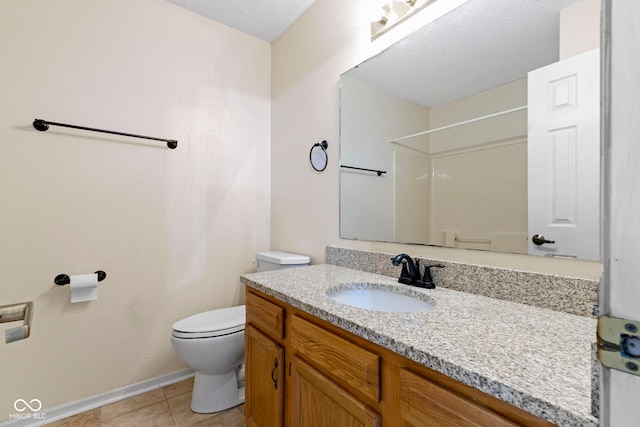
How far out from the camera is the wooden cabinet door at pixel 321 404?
77 centimetres

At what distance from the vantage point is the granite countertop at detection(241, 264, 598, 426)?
1.56ft

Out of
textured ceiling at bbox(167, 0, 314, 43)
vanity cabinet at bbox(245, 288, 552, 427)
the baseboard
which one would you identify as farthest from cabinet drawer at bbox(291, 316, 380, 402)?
textured ceiling at bbox(167, 0, 314, 43)

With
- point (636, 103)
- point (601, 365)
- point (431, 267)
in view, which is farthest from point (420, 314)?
point (636, 103)

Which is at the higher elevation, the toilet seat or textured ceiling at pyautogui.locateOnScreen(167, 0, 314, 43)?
textured ceiling at pyautogui.locateOnScreen(167, 0, 314, 43)

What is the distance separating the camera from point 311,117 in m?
1.89

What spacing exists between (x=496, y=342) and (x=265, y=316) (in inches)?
33.0

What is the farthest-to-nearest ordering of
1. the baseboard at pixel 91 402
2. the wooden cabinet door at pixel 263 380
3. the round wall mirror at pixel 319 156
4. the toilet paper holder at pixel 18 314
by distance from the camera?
the round wall mirror at pixel 319 156 → the baseboard at pixel 91 402 → the wooden cabinet door at pixel 263 380 → the toilet paper holder at pixel 18 314

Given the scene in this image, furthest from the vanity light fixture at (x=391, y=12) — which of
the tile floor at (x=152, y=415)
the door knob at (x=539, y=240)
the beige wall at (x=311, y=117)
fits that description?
the tile floor at (x=152, y=415)

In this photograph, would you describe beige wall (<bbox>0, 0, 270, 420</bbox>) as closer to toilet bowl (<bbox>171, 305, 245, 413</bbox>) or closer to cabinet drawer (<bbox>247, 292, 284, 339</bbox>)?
toilet bowl (<bbox>171, 305, 245, 413</bbox>)

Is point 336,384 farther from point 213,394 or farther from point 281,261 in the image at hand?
point 213,394

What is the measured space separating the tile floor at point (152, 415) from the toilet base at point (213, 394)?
0.03 metres

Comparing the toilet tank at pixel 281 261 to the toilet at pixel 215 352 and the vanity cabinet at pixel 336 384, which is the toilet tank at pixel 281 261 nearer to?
the toilet at pixel 215 352

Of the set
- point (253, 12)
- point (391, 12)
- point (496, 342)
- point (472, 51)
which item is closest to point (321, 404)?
point (496, 342)

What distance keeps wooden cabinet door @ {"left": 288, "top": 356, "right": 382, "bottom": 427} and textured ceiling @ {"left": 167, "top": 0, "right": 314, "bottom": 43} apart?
2094mm
